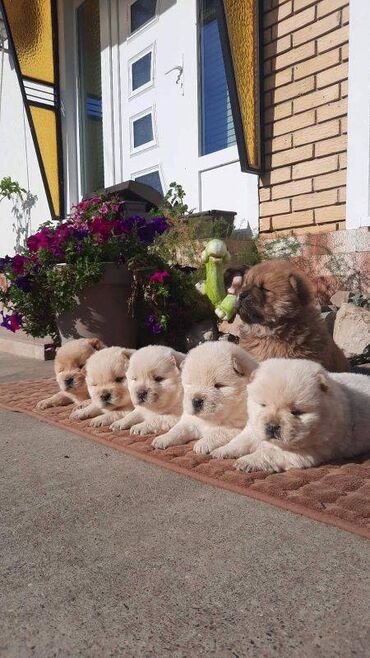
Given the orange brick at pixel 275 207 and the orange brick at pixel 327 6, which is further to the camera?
the orange brick at pixel 275 207

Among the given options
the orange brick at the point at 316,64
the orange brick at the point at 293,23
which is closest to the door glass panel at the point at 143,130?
the orange brick at the point at 293,23

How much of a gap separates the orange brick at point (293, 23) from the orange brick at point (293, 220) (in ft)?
6.74

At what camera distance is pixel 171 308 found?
4875mm

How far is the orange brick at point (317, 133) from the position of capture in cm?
547

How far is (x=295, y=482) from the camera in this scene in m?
2.06

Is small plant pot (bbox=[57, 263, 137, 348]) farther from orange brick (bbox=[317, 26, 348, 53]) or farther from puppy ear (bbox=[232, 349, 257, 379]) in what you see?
orange brick (bbox=[317, 26, 348, 53])

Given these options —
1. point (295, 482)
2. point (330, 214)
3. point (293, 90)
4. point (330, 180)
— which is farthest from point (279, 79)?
point (295, 482)

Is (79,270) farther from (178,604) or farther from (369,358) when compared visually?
(178,604)

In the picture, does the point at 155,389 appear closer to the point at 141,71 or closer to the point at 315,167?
the point at 315,167

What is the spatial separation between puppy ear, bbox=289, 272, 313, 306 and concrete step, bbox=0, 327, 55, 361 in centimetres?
336

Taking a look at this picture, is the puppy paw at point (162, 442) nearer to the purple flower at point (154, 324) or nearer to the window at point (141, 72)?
the purple flower at point (154, 324)

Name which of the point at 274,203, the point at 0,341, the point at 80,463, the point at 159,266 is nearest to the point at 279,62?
the point at 274,203

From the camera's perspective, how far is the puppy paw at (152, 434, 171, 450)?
8.45ft

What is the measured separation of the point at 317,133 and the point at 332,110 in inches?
10.7
